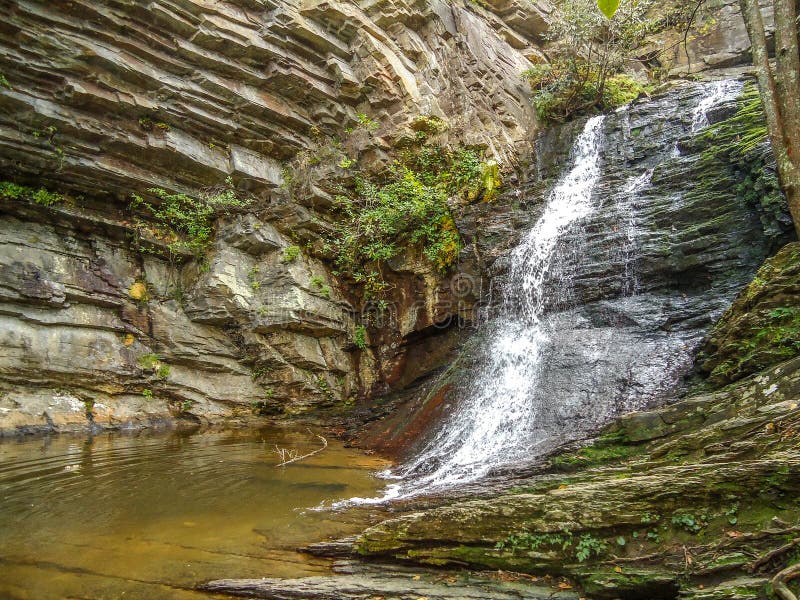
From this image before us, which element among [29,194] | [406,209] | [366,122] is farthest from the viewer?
[366,122]

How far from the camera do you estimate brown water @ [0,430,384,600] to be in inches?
145

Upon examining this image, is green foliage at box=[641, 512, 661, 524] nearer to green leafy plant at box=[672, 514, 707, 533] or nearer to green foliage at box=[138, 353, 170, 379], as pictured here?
green leafy plant at box=[672, 514, 707, 533]

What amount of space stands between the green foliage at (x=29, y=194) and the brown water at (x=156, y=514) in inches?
222

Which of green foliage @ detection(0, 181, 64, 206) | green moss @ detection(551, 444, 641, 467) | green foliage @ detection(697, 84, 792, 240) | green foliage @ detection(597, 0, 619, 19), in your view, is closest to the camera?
green foliage @ detection(597, 0, 619, 19)

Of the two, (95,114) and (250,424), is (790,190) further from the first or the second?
(95,114)

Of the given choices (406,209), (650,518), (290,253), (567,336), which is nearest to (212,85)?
(290,253)

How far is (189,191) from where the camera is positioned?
12.6 meters

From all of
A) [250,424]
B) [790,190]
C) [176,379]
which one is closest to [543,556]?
[790,190]

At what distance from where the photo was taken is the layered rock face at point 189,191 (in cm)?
1019

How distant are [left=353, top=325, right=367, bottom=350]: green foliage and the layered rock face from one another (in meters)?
0.16

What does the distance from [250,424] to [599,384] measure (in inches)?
320

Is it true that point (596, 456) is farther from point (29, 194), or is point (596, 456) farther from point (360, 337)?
point (29, 194)

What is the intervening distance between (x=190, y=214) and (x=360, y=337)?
5.74 meters

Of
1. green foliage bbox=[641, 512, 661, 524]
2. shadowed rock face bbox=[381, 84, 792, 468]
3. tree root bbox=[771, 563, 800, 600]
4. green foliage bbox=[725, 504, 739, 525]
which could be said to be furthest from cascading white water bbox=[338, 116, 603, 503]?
tree root bbox=[771, 563, 800, 600]
